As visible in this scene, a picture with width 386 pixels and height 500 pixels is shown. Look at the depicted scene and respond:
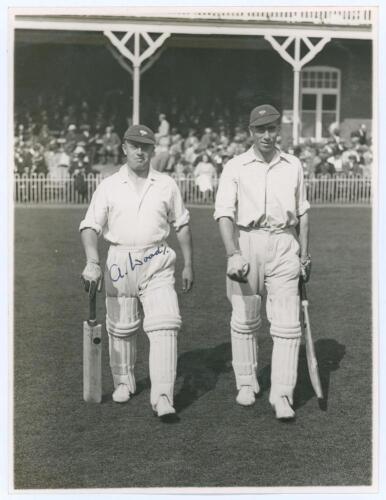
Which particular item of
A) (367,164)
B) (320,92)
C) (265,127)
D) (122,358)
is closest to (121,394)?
(122,358)

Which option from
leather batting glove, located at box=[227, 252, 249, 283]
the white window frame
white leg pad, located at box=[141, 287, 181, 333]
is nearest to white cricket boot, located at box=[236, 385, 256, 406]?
white leg pad, located at box=[141, 287, 181, 333]

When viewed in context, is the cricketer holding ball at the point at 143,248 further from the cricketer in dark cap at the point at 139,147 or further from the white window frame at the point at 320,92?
the white window frame at the point at 320,92

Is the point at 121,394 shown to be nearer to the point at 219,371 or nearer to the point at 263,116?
the point at 219,371

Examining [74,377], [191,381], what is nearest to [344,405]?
[191,381]

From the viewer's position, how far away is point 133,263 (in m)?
5.82

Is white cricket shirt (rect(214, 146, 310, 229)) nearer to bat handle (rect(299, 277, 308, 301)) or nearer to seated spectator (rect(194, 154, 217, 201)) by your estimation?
bat handle (rect(299, 277, 308, 301))

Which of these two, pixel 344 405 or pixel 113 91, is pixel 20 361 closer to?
pixel 344 405

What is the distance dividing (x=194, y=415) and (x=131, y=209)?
62.5 inches

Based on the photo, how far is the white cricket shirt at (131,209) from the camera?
19.0ft

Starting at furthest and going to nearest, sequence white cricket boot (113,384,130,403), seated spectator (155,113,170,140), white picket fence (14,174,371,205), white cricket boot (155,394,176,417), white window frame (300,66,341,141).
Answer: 1. white window frame (300,66,341,141)
2. seated spectator (155,113,170,140)
3. white picket fence (14,174,371,205)
4. white cricket boot (113,384,130,403)
5. white cricket boot (155,394,176,417)

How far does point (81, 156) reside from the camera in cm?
2145

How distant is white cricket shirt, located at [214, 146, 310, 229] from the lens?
5.84 metres

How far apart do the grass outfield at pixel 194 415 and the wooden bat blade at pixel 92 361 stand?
0.11 m

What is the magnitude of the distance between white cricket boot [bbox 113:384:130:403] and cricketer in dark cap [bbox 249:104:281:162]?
82.5 inches
